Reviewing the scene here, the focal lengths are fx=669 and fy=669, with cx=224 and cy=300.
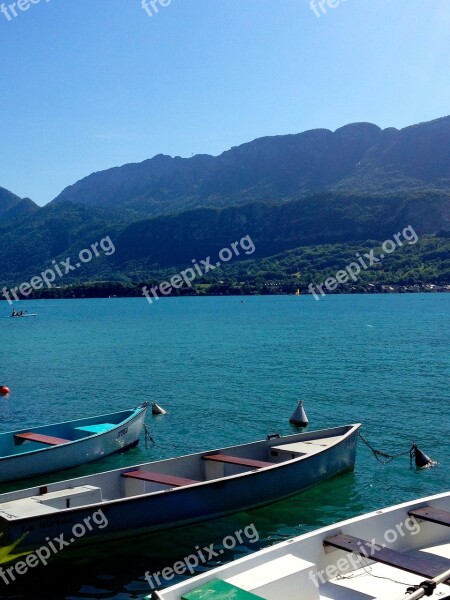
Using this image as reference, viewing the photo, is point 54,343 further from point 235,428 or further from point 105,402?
point 235,428

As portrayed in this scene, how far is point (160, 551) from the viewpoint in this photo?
49.1ft

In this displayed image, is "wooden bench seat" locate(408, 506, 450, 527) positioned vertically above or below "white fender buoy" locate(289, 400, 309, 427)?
above

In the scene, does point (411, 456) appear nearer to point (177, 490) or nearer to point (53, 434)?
point (177, 490)

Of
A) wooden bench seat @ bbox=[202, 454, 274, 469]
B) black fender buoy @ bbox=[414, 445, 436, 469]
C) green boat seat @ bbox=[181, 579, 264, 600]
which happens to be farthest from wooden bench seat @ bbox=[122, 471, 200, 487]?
black fender buoy @ bbox=[414, 445, 436, 469]

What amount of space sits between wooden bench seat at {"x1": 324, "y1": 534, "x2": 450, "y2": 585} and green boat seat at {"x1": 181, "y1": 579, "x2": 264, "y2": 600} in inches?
103

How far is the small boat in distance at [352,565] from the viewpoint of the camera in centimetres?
952

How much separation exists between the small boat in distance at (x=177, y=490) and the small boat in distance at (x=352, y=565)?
→ 4.65 metres

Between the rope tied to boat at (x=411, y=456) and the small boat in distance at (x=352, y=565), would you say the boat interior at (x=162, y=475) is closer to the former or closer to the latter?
the rope tied to boat at (x=411, y=456)

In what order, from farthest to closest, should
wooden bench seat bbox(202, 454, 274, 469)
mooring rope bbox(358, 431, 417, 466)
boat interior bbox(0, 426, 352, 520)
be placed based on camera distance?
1. mooring rope bbox(358, 431, 417, 466)
2. wooden bench seat bbox(202, 454, 274, 469)
3. boat interior bbox(0, 426, 352, 520)

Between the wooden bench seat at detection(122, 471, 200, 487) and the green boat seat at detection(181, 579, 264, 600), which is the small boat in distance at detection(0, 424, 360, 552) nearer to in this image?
the wooden bench seat at detection(122, 471, 200, 487)

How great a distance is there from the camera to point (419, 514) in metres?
12.6

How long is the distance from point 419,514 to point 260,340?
55258 mm

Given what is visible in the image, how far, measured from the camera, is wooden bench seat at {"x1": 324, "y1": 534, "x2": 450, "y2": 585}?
34.8 feet

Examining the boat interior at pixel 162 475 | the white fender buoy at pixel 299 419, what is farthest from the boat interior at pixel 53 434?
the white fender buoy at pixel 299 419
